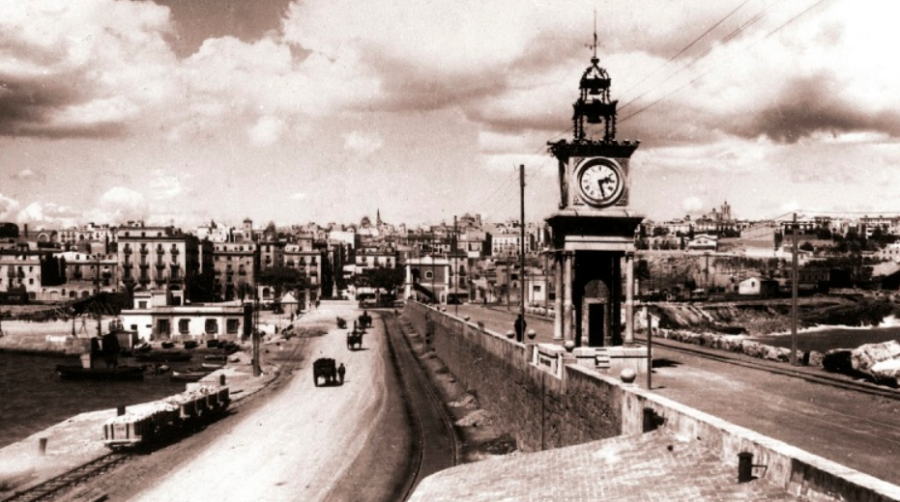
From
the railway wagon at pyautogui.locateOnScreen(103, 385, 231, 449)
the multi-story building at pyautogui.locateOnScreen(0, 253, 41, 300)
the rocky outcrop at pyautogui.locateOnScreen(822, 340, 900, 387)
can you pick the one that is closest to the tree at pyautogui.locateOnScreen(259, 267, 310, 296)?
the multi-story building at pyautogui.locateOnScreen(0, 253, 41, 300)

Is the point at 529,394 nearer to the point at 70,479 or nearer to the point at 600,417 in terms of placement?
the point at 600,417

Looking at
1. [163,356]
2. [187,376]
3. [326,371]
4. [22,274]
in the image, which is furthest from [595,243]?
[22,274]

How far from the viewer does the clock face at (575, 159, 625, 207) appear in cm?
2450

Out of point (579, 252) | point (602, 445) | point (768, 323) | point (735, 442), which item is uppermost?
point (579, 252)

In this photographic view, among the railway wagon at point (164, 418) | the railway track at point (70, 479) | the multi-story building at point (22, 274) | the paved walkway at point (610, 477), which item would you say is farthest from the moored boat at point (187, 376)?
→ the multi-story building at point (22, 274)

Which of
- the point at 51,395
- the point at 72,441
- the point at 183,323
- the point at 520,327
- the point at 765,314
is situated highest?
the point at 520,327

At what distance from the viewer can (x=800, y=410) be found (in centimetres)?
1634

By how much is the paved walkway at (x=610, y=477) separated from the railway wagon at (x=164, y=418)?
18987mm

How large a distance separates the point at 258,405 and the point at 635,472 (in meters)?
31.9

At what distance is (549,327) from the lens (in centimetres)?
4681

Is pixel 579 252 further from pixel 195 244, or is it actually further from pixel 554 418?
pixel 195 244

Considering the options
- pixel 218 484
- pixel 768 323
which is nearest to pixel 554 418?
pixel 218 484

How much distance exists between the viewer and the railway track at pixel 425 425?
2581 cm

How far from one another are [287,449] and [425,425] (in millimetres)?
6400
